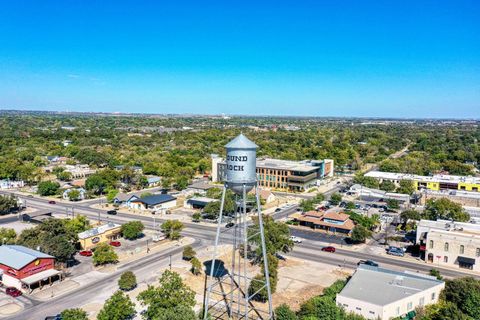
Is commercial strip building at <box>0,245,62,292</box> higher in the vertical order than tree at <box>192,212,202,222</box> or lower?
higher

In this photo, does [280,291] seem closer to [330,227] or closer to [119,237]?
[330,227]

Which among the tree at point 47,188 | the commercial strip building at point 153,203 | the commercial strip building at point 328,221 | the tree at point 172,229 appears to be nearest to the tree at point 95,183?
the tree at point 47,188

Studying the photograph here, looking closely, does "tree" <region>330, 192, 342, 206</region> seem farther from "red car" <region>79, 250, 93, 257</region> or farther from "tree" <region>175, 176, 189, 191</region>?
"red car" <region>79, 250, 93, 257</region>

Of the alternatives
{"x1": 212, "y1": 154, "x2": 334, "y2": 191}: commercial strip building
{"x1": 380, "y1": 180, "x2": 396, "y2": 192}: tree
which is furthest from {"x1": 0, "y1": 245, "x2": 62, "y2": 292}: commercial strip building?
{"x1": 380, "y1": 180, "x2": 396, "y2": 192}: tree

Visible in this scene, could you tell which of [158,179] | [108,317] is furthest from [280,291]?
[158,179]

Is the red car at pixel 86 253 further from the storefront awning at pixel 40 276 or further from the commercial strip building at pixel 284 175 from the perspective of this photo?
the commercial strip building at pixel 284 175

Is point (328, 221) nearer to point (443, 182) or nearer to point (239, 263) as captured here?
point (239, 263)

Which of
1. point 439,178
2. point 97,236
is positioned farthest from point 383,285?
point 439,178
